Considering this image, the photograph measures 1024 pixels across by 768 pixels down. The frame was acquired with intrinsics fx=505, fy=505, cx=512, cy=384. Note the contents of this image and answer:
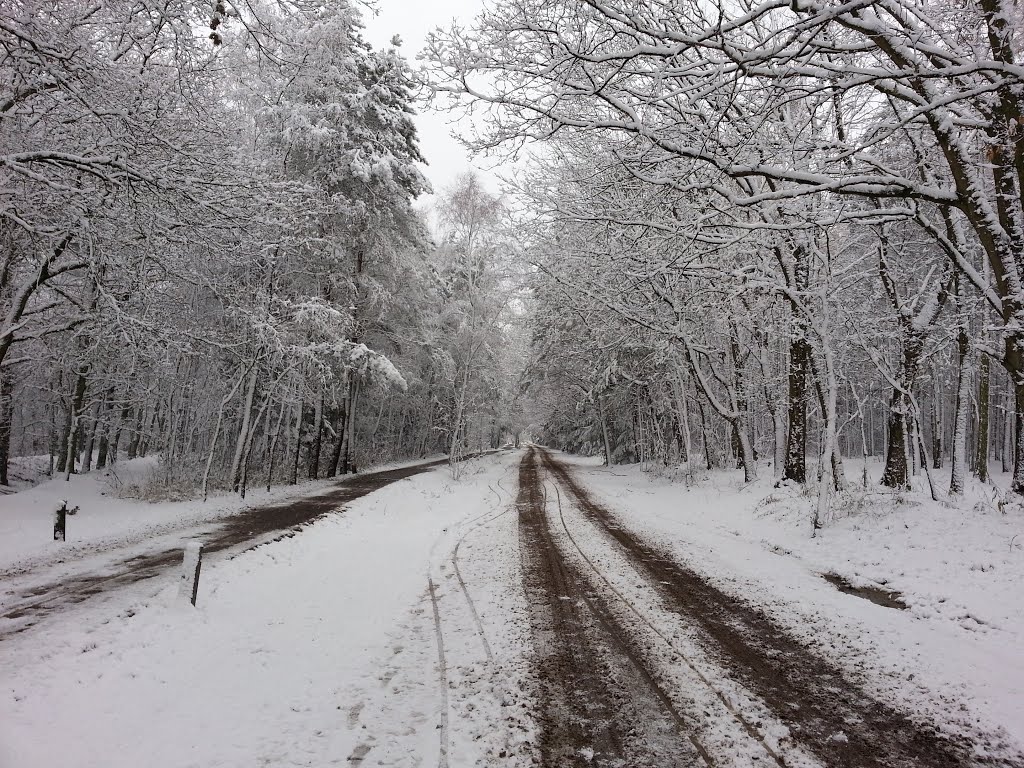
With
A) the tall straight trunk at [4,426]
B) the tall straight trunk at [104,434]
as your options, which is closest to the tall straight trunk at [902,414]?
the tall straight trunk at [104,434]

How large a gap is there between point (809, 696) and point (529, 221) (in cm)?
1206

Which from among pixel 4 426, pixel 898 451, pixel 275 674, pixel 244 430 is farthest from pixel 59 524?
pixel 898 451

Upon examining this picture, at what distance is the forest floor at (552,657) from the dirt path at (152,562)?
249 mm

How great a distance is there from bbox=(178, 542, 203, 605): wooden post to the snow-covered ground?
132 millimetres

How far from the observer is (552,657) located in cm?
491

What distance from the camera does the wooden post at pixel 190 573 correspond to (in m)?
6.20

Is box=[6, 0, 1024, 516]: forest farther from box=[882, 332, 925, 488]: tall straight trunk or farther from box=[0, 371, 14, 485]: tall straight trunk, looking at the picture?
box=[0, 371, 14, 485]: tall straight trunk

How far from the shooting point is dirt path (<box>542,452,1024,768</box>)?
3401 millimetres

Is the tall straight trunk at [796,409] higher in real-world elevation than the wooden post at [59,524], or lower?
higher

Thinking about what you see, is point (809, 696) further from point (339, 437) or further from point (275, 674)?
point (339, 437)

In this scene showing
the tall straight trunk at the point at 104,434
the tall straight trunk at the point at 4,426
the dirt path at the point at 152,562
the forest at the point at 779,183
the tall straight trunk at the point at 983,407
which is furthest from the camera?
the tall straight trunk at the point at 104,434

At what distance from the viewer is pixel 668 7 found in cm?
548

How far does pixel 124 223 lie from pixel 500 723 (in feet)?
30.8

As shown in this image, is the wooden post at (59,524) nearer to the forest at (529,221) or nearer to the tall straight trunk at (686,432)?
the forest at (529,221)
